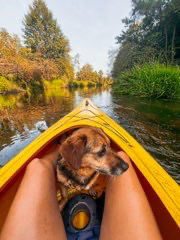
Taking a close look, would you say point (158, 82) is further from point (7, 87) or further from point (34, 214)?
point (7, 87)

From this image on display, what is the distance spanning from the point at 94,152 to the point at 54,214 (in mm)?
654

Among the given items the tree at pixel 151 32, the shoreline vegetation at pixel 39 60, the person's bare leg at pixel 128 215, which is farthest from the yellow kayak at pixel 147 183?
the shoreline vegetation at pixel 39 60

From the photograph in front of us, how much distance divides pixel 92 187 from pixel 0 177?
892mm

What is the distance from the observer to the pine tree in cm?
3569

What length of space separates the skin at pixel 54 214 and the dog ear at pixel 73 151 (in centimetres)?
27

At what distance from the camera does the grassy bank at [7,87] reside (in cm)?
1721

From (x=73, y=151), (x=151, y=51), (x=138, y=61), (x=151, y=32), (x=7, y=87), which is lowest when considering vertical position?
(x=7, y=87)

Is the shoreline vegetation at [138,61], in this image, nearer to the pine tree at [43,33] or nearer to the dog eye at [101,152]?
the dog eye at [101,152]

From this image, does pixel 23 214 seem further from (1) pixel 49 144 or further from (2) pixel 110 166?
(1) pixel 49 144

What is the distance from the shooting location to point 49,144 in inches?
88.7

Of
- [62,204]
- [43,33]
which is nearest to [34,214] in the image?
[62,204]

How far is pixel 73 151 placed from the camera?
4.70 feet

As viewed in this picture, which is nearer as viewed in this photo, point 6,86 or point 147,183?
point 147,183

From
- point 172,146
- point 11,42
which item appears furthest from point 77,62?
point 172,146
